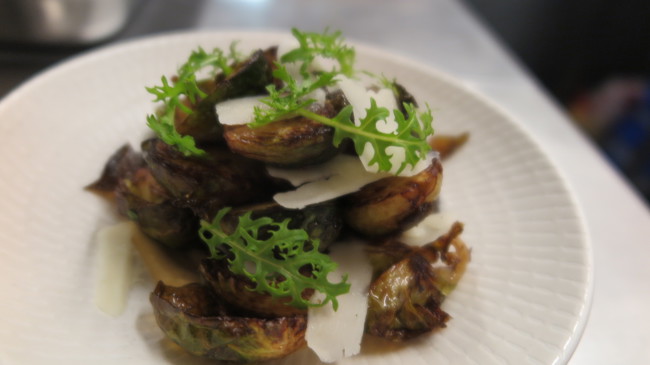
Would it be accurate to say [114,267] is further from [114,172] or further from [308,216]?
[308,216]

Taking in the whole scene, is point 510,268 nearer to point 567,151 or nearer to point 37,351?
point 37,351

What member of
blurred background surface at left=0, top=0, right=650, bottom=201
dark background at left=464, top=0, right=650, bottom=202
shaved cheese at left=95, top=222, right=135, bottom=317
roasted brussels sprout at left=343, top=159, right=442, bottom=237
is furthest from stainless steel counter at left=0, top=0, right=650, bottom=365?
shaved cheese at left=95, top=222, right=135, bottom=317

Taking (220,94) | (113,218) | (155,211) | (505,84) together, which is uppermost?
(220,94)

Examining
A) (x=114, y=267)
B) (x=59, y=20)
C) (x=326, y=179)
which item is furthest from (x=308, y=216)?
(x=59, y=20)

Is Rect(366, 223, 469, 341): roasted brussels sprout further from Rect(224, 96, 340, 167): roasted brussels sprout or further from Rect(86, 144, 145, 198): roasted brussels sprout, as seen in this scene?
Rect(86, 144, 145, 198): roasted brussels sprout

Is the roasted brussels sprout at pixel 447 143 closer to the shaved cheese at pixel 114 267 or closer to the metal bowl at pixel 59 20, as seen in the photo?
the shaved cheese at pixel 114 267

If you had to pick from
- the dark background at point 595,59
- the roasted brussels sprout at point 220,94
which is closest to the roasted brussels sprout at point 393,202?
the roasted brussels sprout at point 220,94

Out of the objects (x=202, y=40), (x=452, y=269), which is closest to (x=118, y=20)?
(x=202, y=40)
